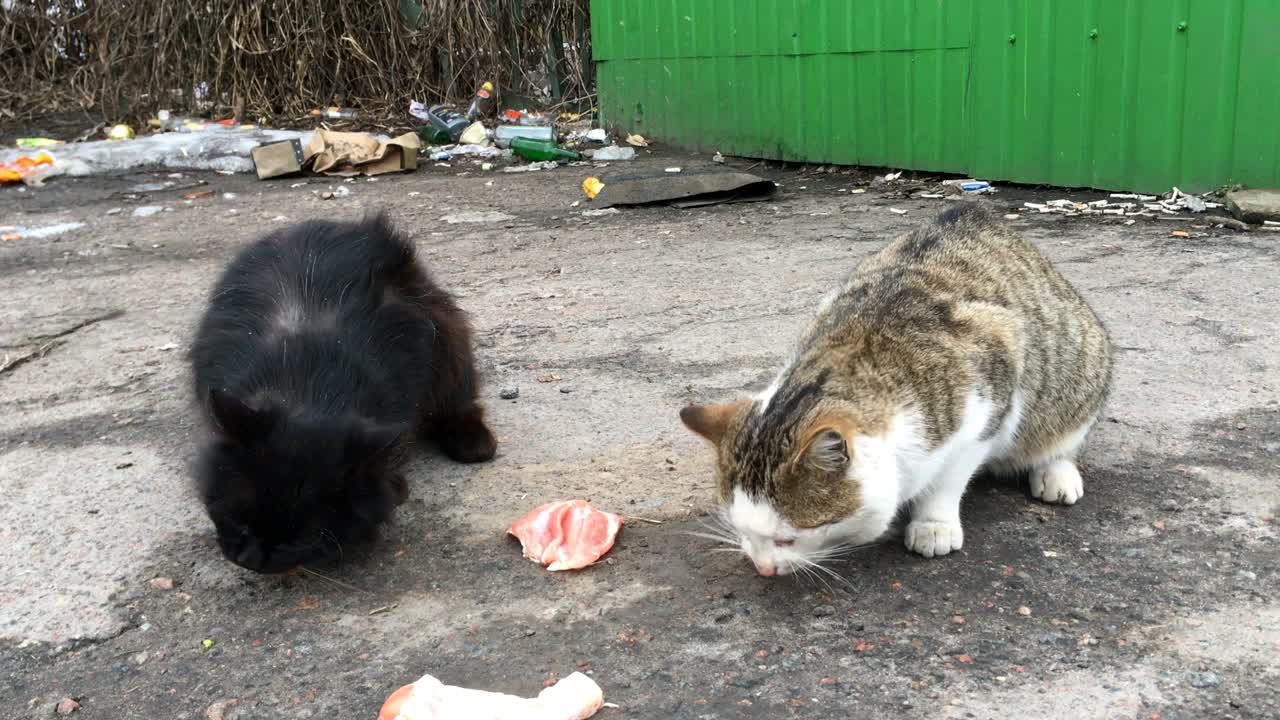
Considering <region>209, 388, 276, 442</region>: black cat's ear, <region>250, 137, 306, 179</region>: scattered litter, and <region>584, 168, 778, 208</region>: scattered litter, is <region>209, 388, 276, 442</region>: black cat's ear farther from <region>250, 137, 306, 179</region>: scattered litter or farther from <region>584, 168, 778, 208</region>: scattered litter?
<region>250, 137, 306, 179</region>: scattered litter

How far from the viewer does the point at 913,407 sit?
2.53 meters

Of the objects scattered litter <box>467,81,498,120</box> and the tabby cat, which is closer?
the tabby cat

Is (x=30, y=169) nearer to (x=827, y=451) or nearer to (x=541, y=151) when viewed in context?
(x=541, y=151)

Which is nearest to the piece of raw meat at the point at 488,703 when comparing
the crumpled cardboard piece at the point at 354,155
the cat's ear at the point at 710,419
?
the cat's ear at the point at 710,419

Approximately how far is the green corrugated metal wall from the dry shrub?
1.15 meters

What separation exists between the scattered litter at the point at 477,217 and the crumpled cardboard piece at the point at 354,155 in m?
1.85

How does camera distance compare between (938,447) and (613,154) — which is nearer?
(938,447)

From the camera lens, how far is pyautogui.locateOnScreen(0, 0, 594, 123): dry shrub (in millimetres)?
10961

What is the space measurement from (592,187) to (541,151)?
1.77 metres

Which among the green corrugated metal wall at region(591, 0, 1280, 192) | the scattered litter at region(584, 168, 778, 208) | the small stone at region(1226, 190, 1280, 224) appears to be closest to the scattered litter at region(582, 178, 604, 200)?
the scattered litter at region(584, 168, 778, 208)

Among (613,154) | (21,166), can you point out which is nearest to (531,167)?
(613,154)

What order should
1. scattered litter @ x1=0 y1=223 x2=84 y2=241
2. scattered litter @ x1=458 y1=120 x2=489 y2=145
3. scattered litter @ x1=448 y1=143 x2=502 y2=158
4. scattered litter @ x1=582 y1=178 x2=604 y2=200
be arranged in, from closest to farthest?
scattered litter @ x1=0 y1=223 x2=84 y2=241 < scattered litter @ x1=582 y1=178 x2=604 y2=200 < scattered litter @ x1=448 y1=143 x2=502 y2=158 < scattered litter @ x1=458 y1=120 x2=489 y2=145

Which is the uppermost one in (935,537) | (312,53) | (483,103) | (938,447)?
(312,53)

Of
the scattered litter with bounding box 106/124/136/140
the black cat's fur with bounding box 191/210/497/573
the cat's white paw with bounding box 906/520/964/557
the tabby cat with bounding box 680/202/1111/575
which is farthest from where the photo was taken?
the scattered litter with bounding box 106/124/136/140
